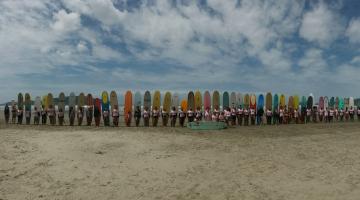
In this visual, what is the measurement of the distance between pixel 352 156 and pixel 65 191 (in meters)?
6.52

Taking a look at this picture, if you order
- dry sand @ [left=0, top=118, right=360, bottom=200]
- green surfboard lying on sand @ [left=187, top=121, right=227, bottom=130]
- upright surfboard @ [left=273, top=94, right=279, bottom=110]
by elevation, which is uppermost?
upright surfboard @ [left=273, top=94, right=279, bottom=110]

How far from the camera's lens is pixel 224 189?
21.2 ft

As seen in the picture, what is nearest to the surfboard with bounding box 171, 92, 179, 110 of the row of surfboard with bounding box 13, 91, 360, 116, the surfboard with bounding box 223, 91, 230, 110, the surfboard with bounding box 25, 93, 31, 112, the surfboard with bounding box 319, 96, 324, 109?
the row of surfboard with bounding box 13, 91, 360, 116

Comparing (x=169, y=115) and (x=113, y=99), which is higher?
(x=113, y=99)

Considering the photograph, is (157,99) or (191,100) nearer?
(157,99)

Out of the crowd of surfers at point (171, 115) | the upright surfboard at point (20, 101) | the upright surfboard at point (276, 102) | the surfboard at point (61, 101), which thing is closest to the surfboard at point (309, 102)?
the crowd of surfers at point (171, 115)

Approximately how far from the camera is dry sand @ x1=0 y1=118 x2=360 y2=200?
634 cm

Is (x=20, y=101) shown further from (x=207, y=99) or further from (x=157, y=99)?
(x=207, y=99)

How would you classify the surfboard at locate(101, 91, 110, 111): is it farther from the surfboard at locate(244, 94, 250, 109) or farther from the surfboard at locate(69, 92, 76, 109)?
the surfboard at locate(244, 94, 250, 109)

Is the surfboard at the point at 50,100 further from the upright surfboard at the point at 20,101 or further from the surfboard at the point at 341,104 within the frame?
the surfboard at the point at 341,104

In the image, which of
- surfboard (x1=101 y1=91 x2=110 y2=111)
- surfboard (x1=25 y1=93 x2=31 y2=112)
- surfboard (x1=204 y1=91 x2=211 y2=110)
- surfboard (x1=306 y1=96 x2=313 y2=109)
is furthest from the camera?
surfboard (x1=306 y1=96 x2=313 y2=109)

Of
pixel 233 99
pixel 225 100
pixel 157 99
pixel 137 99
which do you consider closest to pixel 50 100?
pixel 137 99

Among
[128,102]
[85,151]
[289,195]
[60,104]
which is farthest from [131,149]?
[60,104]

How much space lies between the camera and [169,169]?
756cm
